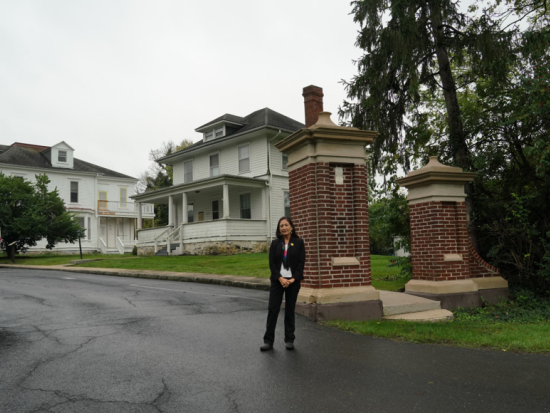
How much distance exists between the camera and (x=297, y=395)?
4.05 m

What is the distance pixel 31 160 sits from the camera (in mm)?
37125

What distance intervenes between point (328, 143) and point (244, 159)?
65.5ft

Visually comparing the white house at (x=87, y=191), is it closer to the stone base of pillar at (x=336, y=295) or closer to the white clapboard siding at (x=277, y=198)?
the white clapboard siding at (x=277, y=198)

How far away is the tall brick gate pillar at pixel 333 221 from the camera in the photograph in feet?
24.8

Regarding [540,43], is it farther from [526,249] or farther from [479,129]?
[526,249]

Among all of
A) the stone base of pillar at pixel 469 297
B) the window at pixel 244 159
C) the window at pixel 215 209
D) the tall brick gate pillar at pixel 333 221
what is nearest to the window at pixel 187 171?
the window at pixel 215 209

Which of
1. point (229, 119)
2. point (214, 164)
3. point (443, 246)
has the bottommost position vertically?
point (443, 246)

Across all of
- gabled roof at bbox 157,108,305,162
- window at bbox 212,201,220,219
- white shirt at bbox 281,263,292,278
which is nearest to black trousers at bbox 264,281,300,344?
white shirt at bbox 281,263,292,278

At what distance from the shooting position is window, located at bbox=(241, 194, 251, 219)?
27.1 meters

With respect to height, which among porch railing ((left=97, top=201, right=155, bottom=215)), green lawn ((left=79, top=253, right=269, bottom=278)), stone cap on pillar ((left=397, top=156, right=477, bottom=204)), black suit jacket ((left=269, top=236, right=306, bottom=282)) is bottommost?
green lawn ((left=79, top=253, right=269, bottom=278))

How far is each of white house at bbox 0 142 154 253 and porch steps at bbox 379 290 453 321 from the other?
32.8m

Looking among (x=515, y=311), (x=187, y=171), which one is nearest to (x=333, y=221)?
(x=515, y=311)

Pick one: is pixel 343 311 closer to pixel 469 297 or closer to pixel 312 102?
pixel 469 297

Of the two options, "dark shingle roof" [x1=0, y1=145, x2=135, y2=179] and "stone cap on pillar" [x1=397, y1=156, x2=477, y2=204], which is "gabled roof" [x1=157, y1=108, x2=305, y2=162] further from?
"stone cap on pillar" [x1=397, y1=156, x2=477, y2=204]
